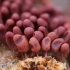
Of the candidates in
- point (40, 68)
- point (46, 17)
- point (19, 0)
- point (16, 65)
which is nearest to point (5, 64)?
point (16, 65)

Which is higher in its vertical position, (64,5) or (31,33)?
(64,5)

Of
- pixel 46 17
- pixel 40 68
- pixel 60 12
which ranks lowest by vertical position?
pixel 40 68

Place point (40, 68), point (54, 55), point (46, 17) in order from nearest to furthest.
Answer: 1. point (40, 68)
2. point (54, 55)
3. point (46, 17)

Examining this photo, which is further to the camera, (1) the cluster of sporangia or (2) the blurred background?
(2) the blurred background

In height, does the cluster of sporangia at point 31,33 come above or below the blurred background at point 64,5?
below

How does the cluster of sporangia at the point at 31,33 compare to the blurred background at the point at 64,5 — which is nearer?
the cluster of sporangia at the point at 31,33

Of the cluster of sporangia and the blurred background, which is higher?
the blurred background

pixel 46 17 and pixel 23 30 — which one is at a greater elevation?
pixel 46 17

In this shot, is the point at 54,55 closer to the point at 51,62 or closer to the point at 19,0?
the point at 51,62

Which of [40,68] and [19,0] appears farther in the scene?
[19,0]

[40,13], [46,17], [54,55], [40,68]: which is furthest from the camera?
[40,13]

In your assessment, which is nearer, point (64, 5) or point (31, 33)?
point (31, 33)
